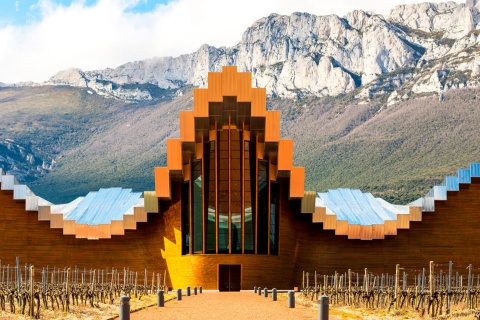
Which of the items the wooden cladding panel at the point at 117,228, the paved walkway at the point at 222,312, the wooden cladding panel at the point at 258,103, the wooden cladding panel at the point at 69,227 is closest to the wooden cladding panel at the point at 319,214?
the wooden cladding panel at the point at 258,103

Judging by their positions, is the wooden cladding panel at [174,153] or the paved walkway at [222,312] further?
the wooden cladding panel at [174,153]

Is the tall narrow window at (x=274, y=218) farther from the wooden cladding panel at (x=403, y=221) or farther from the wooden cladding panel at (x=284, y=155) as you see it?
the wooden cladding panel at (x=403, y=221)

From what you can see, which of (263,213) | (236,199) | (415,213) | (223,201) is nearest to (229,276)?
(263,213)

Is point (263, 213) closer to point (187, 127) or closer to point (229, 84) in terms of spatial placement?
point (187, 127)

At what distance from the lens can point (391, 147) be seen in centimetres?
14275

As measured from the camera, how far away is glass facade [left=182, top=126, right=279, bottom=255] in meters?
63.9

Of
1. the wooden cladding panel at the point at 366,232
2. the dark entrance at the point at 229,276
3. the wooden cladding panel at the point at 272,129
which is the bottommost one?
the dark entrance at the point at 229,276

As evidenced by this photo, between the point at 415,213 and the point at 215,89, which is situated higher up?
the point at 215,89

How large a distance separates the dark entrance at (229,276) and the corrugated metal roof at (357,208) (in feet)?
29.2

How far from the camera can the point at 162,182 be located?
62531mm

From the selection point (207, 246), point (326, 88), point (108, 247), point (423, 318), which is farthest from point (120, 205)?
point (326, 88)

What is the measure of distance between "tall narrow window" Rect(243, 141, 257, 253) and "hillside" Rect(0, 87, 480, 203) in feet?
198

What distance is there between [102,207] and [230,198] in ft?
42.4

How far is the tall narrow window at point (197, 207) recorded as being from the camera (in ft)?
211
